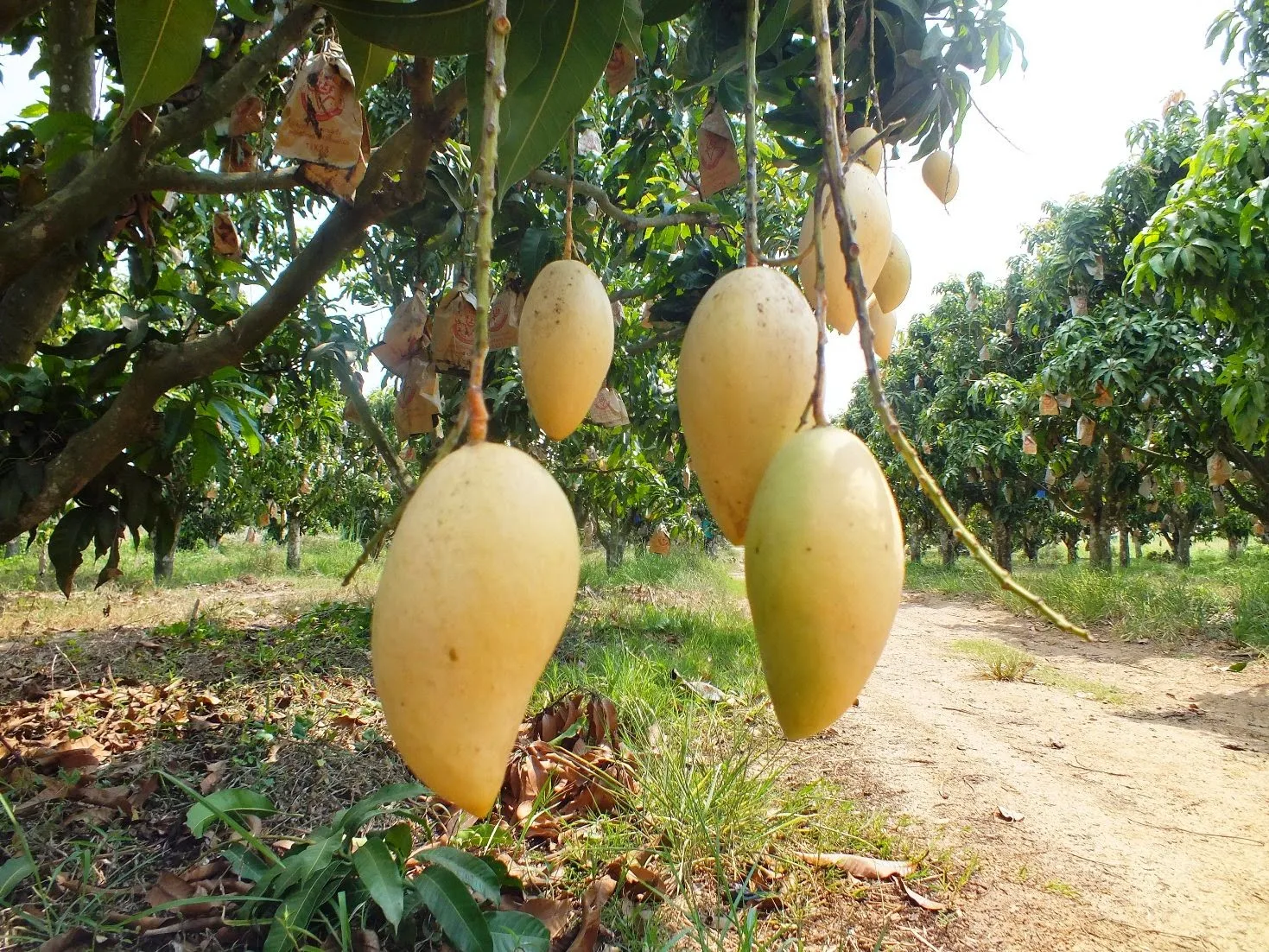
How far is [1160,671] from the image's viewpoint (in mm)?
5398

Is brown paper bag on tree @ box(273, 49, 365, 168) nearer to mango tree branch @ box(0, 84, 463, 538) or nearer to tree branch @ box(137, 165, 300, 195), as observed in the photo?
mango tree branch @ box(0, 84, 463, 538)

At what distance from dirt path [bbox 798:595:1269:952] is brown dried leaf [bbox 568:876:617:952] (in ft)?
2.62

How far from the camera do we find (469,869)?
150 cm

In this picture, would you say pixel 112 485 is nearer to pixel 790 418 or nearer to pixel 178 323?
pixel 178 323

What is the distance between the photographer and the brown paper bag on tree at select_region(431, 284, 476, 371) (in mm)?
1256

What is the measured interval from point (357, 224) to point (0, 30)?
0.48 metres

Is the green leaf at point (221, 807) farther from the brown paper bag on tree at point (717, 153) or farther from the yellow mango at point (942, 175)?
the yellow mango at point (942, 175)

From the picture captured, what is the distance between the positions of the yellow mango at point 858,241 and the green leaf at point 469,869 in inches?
51.6

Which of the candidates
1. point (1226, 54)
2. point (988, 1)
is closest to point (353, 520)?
point (1226, 54)

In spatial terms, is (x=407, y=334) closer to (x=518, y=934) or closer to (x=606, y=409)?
(x=606, y=409)

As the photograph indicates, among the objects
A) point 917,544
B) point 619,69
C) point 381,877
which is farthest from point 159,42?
point 917,544

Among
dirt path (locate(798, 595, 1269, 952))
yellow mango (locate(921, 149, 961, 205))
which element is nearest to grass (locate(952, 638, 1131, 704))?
dirt path (locate(798, 595, 1269, 952))

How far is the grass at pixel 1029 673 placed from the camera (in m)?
4.77

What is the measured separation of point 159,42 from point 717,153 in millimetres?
654
